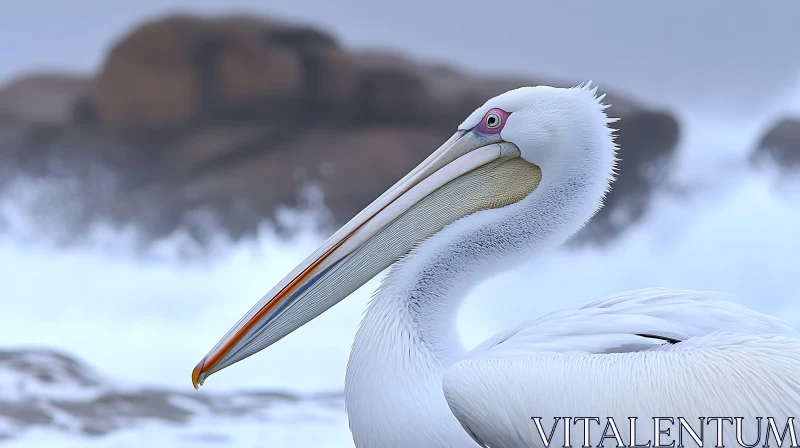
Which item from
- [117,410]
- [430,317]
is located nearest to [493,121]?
[430,317]

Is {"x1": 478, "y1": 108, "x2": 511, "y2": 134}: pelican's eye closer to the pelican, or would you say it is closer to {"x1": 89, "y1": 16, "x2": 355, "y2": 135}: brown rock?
the pelican

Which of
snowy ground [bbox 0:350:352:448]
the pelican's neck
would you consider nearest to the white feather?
the pelican's neck

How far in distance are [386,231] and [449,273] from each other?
233mm

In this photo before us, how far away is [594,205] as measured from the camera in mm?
2699

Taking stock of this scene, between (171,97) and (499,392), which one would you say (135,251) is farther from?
(499,392)

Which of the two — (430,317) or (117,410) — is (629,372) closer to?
(430,317)

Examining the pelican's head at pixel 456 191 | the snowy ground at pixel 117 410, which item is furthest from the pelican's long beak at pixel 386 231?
the snowy ground at pixel 117 410

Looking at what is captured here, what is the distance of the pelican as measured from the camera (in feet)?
7.56

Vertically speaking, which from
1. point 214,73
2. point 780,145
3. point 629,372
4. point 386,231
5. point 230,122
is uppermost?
point 214,73

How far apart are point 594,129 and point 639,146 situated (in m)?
7.72

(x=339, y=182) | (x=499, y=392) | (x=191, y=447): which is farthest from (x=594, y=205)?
(x=339, y=182)

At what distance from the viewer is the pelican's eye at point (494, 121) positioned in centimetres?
276

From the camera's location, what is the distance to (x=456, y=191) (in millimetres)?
2750

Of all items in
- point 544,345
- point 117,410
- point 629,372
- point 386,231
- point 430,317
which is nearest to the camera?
point 629,372
